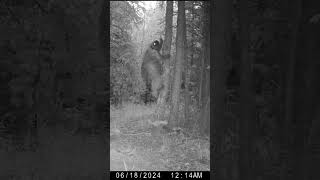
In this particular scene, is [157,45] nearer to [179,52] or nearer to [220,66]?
[179,52]

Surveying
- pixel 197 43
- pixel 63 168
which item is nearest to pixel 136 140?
pixel 197 43

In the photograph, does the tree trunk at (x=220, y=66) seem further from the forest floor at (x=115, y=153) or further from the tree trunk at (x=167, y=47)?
the tree trunk at (x=167, y=47)

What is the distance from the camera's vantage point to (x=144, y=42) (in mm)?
9273

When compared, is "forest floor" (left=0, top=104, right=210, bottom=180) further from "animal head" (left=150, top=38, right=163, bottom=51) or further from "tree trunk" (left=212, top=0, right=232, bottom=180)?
"animal head" (left=150, top=38, right=163, bottom=51)

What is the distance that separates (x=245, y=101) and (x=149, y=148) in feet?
15.7

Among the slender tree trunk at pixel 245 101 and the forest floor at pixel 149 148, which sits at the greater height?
the slender tree trunk at pixel 245 101

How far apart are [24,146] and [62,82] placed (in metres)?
0.52

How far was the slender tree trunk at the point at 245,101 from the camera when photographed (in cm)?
197

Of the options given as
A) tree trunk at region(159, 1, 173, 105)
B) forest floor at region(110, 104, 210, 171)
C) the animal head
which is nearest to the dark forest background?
forest floor at region(110, 104, 210, 171)

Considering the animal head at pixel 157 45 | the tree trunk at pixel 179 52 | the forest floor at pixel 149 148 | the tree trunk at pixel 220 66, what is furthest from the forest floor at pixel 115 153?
the animal head at pixel 157 45

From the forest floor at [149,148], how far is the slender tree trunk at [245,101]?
132 inches

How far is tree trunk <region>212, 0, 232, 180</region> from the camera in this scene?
2002mm

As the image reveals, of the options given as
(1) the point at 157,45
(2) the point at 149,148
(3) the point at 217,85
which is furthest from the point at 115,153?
(3) the point at 217,85

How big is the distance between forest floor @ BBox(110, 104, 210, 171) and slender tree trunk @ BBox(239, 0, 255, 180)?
11.0 feet
